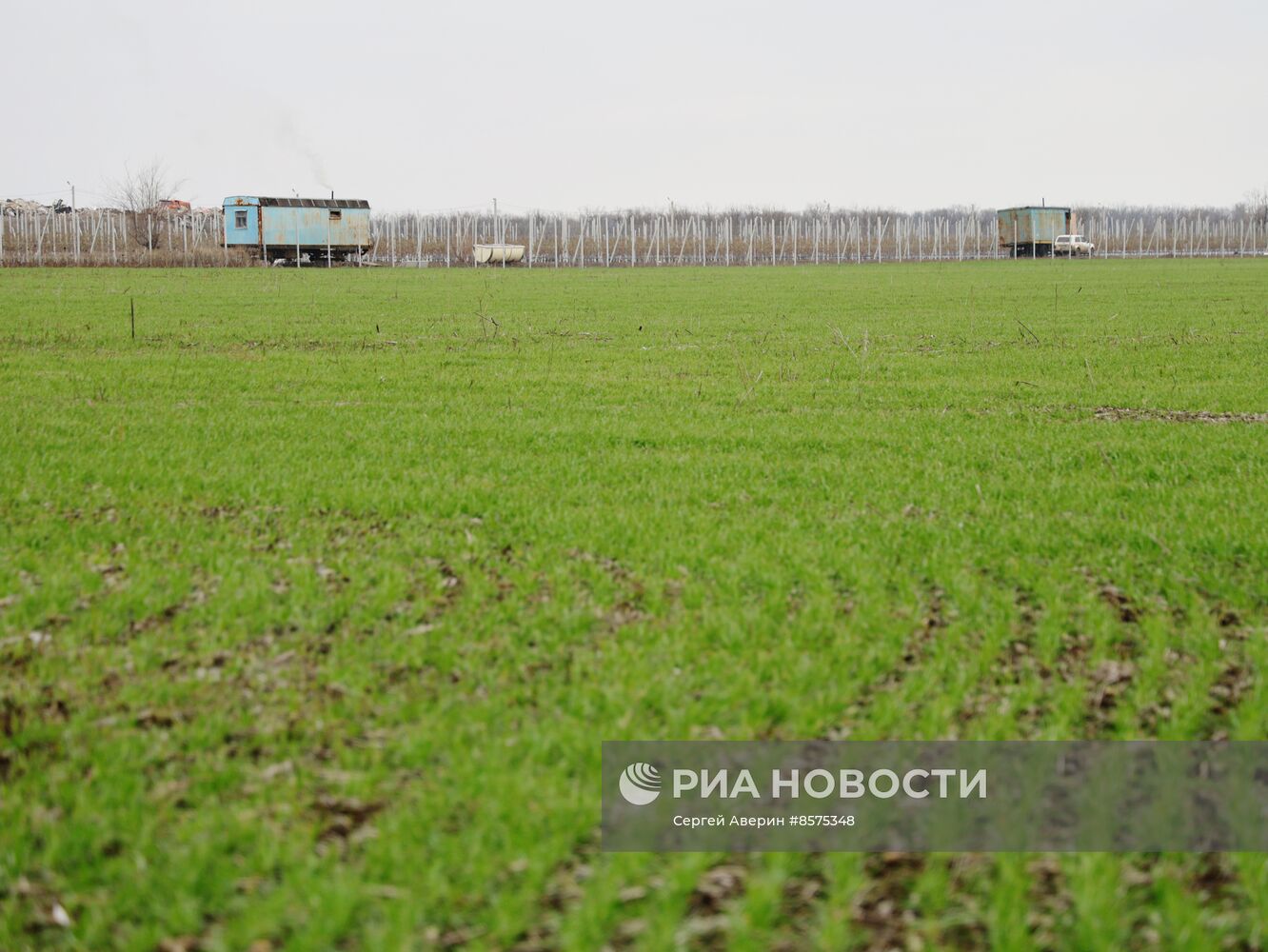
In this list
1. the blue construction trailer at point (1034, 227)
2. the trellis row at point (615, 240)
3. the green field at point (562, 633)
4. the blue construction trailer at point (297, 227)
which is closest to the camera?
the green field at point (562, 633)

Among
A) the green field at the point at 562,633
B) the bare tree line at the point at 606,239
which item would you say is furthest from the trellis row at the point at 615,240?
the green field at the point at 562,633

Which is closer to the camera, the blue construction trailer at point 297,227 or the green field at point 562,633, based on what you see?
the green field at point 562,633

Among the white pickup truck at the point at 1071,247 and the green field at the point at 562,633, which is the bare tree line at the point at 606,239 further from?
the green field at the point at 562,633

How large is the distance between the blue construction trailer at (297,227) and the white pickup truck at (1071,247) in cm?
4102

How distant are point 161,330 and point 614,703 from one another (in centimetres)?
1869

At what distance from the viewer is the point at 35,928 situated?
3465mm

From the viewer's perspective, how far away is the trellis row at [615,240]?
6500cm

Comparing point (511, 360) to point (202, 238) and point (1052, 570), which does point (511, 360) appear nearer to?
point (1052, 570)

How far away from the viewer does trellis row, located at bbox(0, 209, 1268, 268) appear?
65000 mm

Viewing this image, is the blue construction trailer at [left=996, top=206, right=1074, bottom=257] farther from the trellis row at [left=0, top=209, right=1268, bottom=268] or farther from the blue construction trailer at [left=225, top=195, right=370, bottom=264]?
the blue construction trailer at [left=225, top=195, right=370, bottom=264]

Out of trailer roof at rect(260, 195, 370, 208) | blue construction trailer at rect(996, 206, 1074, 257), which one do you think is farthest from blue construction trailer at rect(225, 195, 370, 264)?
blue construction trailer at rect(996, 206, 1074, 257)

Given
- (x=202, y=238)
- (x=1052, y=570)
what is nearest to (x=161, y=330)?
(x=1052, y=570)

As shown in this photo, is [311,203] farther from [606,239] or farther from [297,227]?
[606,239]

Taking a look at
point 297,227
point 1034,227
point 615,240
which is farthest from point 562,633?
point 615,240
